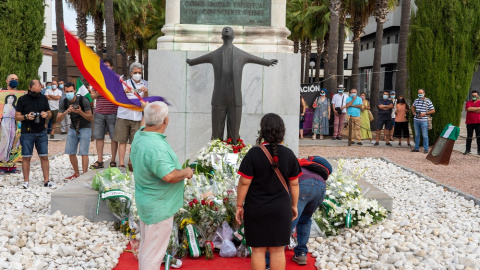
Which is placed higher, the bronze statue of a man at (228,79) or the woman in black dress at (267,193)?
the bronze statue of a man at (228,79)

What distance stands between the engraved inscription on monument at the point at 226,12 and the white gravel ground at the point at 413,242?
12.4 feet

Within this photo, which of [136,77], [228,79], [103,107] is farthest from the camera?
[103,107]

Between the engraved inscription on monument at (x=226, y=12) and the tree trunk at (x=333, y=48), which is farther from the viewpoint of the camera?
the tree trunk at (x=333, y=48)

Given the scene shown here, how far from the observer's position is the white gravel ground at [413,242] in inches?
200

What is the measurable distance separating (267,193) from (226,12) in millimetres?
5451

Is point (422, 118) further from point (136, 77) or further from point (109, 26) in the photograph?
point (109, 26)

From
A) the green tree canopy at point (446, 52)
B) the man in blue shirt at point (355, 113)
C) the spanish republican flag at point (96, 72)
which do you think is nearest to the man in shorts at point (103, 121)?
the spanish republican flag at point (96, 72)

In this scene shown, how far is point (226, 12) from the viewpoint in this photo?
9125mm

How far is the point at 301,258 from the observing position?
5.21 m

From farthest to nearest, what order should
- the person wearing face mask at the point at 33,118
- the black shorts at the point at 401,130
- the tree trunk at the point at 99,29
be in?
1. the tree trunk at the point at 99,29
2. the black shorts at the point at 401,130
3. the person wearing face mask at the point at 33,118

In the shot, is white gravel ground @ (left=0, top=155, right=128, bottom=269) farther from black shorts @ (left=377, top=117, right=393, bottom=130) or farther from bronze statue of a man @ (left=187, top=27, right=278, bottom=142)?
black shorts @ (left=377, top=117, right=393, bottom=130)

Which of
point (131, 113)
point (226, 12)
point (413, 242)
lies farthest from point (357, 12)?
point (413, 242)

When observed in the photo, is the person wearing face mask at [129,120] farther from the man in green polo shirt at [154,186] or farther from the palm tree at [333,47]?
the palm tree at [333,47]

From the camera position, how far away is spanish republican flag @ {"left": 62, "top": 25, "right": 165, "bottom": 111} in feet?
25.8
